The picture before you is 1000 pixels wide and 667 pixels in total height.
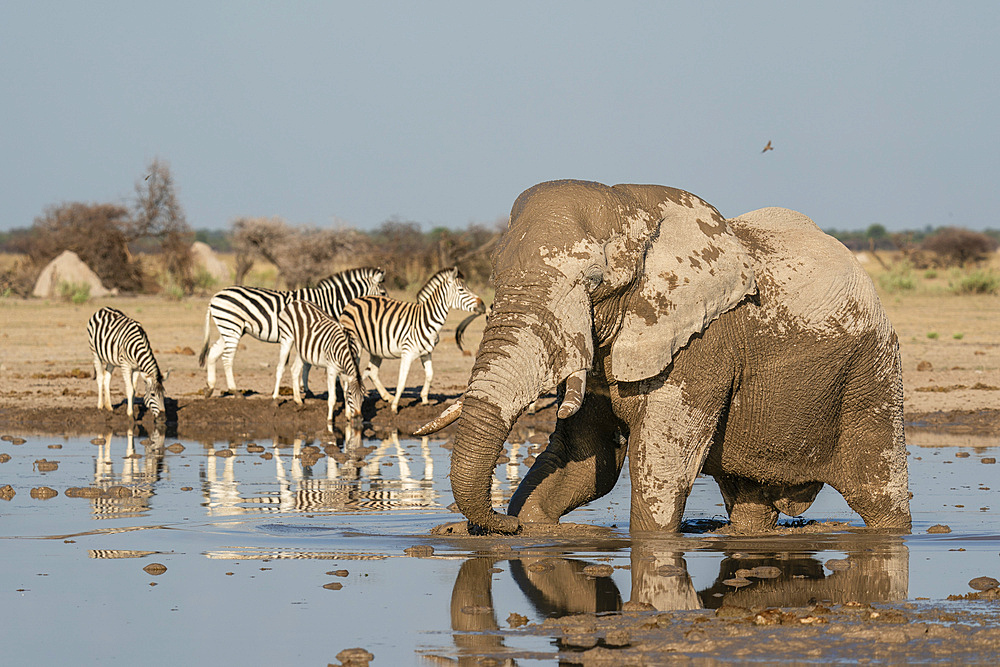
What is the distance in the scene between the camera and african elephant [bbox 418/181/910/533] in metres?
6.68

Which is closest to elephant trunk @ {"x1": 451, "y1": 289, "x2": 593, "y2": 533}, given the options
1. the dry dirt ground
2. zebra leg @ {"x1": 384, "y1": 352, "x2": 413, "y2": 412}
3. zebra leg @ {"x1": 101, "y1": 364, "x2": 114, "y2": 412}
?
the dry dirt ground

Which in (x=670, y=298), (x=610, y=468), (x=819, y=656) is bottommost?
(x=819, y=656)

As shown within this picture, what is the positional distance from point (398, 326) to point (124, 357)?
3692 mm

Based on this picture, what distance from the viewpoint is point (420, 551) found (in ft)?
23.8

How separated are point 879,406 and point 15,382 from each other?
45.6 ft

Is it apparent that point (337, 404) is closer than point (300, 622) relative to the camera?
No

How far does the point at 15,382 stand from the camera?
18.3 meters

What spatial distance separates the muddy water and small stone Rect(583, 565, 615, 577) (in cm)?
1

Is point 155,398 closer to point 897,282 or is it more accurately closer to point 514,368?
point 514,368

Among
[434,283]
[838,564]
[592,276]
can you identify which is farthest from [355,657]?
[434,283]

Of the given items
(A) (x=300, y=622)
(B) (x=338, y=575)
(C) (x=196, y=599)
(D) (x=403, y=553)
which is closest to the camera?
(A) (x=300, y=622)

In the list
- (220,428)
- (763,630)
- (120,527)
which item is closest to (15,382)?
(220,428)

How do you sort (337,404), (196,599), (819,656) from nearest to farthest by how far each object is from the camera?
(819,656) → (196,599) → (337,404)

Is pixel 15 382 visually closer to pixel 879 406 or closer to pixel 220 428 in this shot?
pixel 220 428
